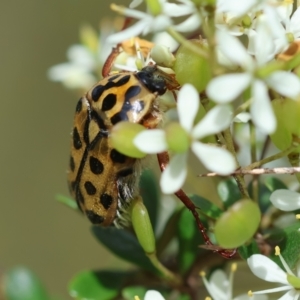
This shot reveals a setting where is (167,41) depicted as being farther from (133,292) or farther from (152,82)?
(133,292)

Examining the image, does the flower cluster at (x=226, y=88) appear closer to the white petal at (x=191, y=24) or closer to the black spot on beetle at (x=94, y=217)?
the white petal at (x=191, y=24)

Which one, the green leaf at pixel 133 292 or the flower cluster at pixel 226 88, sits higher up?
the flower cluster at pixel 226 88

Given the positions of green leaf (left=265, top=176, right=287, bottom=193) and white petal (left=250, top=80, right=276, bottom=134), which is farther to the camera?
green leaf (left=265, top=176, right=287, bottom=193)

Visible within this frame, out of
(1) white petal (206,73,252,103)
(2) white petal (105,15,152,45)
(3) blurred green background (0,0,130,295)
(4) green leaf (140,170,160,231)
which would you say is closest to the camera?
(1) white petal (206,73,252,103)

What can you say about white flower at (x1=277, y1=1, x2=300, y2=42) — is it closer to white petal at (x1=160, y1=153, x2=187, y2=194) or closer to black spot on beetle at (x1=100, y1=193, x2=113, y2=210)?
white petal at (x1=160, y1=153, x2=187, y2=194)

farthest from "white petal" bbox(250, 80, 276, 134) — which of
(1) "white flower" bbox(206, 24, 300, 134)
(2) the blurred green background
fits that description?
(2) the blurred green background

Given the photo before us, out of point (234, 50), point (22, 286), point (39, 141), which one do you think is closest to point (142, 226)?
point (234, 50)

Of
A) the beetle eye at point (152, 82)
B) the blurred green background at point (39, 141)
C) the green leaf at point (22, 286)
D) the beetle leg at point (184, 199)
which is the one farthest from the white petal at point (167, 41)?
the blurred green background at point (39, 141)
